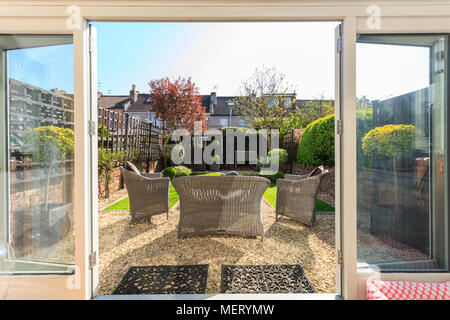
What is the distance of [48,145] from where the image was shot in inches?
66.3

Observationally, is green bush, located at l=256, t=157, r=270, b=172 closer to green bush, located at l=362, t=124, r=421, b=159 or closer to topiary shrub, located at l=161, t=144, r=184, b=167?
topiary shrub, located at l=161, t=144, r=184, b=167

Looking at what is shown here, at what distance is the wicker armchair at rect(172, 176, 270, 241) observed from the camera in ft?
8.54

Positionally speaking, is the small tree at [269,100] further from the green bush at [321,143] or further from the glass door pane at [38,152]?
the glass door pane at [38,152]

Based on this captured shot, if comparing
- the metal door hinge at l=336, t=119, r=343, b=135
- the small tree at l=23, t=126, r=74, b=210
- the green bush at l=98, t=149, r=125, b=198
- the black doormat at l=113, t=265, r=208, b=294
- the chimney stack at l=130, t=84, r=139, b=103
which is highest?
the chimney stack at l=130, t=84, r=139, b=103

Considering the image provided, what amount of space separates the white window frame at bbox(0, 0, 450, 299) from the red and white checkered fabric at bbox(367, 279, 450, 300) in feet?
0.26

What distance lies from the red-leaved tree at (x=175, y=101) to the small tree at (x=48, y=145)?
6.47 metres

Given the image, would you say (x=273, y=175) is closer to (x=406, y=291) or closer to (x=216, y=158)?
(x=216, y=158)

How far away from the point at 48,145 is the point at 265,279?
2.13m

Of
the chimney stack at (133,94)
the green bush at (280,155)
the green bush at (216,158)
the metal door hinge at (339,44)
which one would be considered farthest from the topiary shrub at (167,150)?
the chimney stack at (133,94)

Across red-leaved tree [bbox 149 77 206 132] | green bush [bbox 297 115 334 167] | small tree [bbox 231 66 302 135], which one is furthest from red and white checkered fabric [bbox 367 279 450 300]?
red-leaved tree [bbox 149 77 206 132]

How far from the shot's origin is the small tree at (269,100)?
7820 millimetres

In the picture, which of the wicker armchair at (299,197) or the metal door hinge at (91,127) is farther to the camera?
the wicker armchair at (299,197)

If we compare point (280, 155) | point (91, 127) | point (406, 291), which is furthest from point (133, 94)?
point (406, 291)

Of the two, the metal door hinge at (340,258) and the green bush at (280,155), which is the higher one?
the green bush at (280,155)
